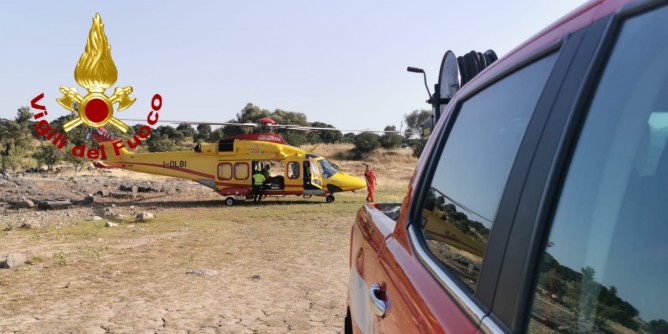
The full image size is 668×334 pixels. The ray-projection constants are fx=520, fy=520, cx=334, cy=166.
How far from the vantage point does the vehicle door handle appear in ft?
6.08

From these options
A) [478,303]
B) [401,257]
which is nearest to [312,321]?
[401,257]

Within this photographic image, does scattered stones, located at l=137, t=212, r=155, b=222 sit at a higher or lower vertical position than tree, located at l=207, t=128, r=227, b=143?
lower

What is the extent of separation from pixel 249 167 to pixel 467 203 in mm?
18757

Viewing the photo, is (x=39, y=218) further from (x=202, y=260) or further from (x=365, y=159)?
(x=365, y=159)

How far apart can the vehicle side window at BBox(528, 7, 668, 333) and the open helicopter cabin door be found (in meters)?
18.9

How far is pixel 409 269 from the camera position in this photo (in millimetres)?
1759

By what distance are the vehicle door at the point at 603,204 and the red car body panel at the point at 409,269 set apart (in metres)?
0.12

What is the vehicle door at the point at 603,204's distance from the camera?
0.84 metres

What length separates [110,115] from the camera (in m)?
18.3

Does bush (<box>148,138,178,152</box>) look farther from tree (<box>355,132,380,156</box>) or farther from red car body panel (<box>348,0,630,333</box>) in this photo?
red car body panel (<box>348,0,630,333</box>)

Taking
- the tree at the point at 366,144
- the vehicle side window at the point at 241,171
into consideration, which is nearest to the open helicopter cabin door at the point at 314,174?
the vehicle side window at the point at 241,171

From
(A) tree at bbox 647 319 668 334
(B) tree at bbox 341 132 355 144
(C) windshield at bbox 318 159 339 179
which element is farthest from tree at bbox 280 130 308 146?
(A) tree at bbox 647 319 668 334

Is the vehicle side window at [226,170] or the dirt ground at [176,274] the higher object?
the vehicle side window at [226,170]

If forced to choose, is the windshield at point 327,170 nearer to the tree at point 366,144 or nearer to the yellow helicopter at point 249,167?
the yellow helicopter at point 249,167
